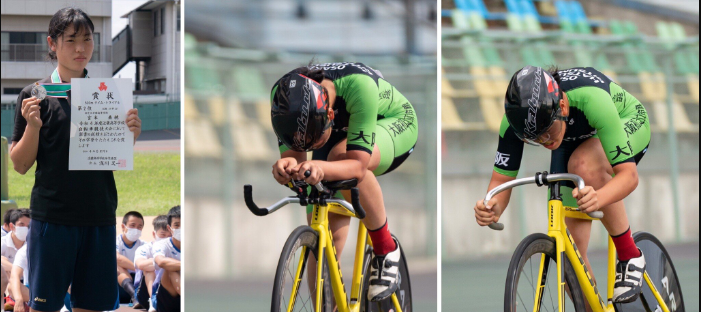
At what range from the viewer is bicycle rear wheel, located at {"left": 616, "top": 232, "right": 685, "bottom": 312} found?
337 cm

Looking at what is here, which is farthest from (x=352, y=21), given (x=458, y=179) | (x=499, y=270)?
(x=499, y=270)

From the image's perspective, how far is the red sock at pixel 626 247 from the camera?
3.16 meters

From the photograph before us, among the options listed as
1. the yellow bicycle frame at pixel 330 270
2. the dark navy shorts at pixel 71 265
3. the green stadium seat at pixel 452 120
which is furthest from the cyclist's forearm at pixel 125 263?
the green stadium seat at pixel 452 120

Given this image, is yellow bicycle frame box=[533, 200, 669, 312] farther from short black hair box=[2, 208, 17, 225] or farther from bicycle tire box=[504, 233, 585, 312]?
short black hair box=[2, 208, 17, 225]

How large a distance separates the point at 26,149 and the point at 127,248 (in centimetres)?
172

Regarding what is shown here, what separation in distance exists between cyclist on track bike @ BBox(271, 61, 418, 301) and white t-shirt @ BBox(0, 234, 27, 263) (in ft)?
6.80

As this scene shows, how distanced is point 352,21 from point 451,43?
1.12 m

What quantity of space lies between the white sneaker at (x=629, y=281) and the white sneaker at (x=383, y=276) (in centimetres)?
88

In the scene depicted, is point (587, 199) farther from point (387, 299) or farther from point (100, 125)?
point (100, 125)

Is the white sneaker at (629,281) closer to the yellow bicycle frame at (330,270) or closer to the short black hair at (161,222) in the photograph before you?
the yellow bicycle frame at (330,270)

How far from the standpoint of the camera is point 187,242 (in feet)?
18.2

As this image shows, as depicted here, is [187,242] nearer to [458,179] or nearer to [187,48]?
[187,48]

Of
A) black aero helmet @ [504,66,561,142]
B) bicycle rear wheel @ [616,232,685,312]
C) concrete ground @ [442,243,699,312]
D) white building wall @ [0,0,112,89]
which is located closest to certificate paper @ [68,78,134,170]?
white building wall @ [0,0,112,89]

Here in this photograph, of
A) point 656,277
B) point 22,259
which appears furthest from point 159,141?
point 656,277
